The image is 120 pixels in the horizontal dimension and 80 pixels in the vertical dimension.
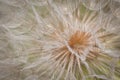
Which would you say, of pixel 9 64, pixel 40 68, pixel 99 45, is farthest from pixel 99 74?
pixel 9 64

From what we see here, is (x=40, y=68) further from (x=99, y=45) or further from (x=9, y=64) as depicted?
(x=99, y=45)

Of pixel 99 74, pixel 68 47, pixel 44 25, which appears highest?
pixel 44 25

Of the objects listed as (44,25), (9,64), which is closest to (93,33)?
(44,25)

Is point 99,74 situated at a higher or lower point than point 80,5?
lower

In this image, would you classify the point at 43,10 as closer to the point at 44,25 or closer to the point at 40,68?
the point at 44,25

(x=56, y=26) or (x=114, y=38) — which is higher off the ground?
(x=56, y=26)
